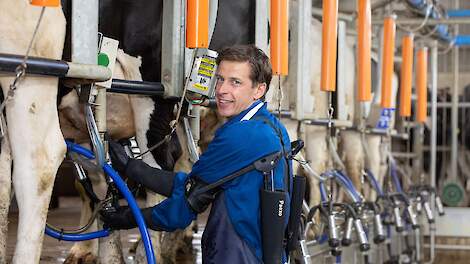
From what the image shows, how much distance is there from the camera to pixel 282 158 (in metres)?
3.21

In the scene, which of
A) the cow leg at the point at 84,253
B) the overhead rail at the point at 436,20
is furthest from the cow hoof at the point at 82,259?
the overhead rail at the point at 436,20

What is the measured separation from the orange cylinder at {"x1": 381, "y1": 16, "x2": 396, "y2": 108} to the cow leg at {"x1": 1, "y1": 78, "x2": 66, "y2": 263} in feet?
14.5

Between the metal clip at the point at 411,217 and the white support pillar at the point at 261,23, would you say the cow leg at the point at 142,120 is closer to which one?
the white support pillar at the point at 261,23

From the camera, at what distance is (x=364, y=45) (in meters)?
6.38

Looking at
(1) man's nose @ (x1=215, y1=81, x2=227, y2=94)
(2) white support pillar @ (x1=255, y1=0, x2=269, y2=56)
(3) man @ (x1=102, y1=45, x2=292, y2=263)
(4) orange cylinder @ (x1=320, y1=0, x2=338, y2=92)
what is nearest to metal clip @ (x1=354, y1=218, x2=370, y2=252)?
(4) orange cylinder @ (x1=320, y1=0, x2=338, y2=92)

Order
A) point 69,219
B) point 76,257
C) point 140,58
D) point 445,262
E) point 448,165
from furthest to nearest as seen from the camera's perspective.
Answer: point 448,165, point 445,262, point 69,219, point 76,257, point 140,58

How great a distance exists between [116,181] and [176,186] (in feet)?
1.02

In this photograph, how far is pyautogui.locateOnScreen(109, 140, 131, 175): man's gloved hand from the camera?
3.50 meters

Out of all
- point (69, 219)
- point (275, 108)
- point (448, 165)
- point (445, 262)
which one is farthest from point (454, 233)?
point (275, 108)

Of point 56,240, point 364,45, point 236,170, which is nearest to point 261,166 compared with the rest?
point 236,170

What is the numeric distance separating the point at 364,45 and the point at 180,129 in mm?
1877

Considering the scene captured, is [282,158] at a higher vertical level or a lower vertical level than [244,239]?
higher

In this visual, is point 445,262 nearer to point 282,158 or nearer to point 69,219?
point 69,219

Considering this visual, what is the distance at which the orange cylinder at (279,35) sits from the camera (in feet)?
15.8
